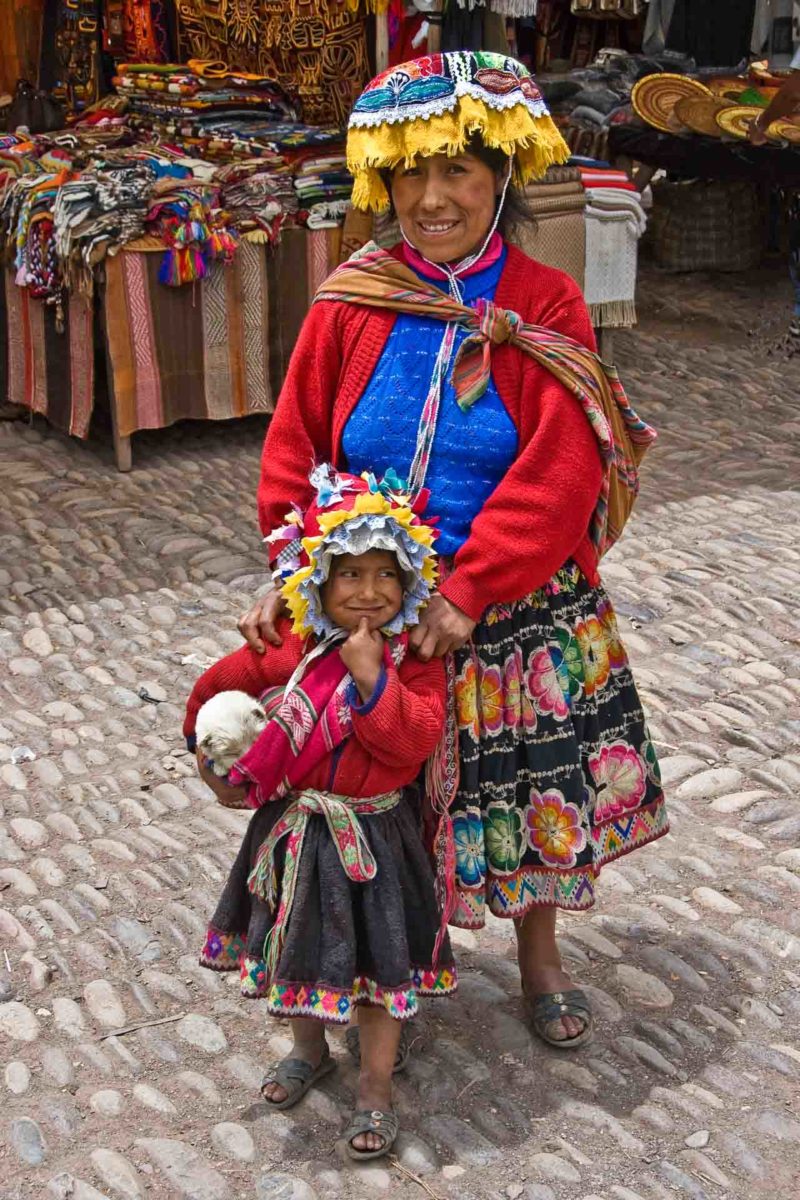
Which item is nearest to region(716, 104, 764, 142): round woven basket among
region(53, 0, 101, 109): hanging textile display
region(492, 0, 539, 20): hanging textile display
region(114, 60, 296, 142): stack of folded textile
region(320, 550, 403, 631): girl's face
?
region(492, 0, 539, 20): hanging textile display

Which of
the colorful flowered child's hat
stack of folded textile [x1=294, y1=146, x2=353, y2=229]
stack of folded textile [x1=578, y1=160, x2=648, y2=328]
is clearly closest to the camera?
the colorful flowered child's hat

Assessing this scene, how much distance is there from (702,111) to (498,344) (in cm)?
721

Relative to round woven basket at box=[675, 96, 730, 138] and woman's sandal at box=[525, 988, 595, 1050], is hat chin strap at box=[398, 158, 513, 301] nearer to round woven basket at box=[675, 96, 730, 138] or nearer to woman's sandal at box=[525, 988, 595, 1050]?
woman's sandal at box=[525, 988, 595, 1050]

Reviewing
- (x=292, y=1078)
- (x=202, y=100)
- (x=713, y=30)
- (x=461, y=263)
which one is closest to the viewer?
(x=461, y=263)

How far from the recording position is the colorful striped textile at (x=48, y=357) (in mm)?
7293

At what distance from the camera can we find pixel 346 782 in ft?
8.97

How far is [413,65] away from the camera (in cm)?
276

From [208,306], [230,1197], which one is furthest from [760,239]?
[230,1197]

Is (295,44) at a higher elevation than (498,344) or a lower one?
higher

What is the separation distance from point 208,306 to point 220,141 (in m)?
1.15

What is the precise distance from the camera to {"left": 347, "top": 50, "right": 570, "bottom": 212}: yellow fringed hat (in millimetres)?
2680

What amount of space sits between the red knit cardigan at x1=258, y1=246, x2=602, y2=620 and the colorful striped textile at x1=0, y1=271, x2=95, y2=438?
4504 millimetres

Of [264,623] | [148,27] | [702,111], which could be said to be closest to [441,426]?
[264,623]

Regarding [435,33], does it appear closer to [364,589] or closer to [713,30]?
[713,30]
